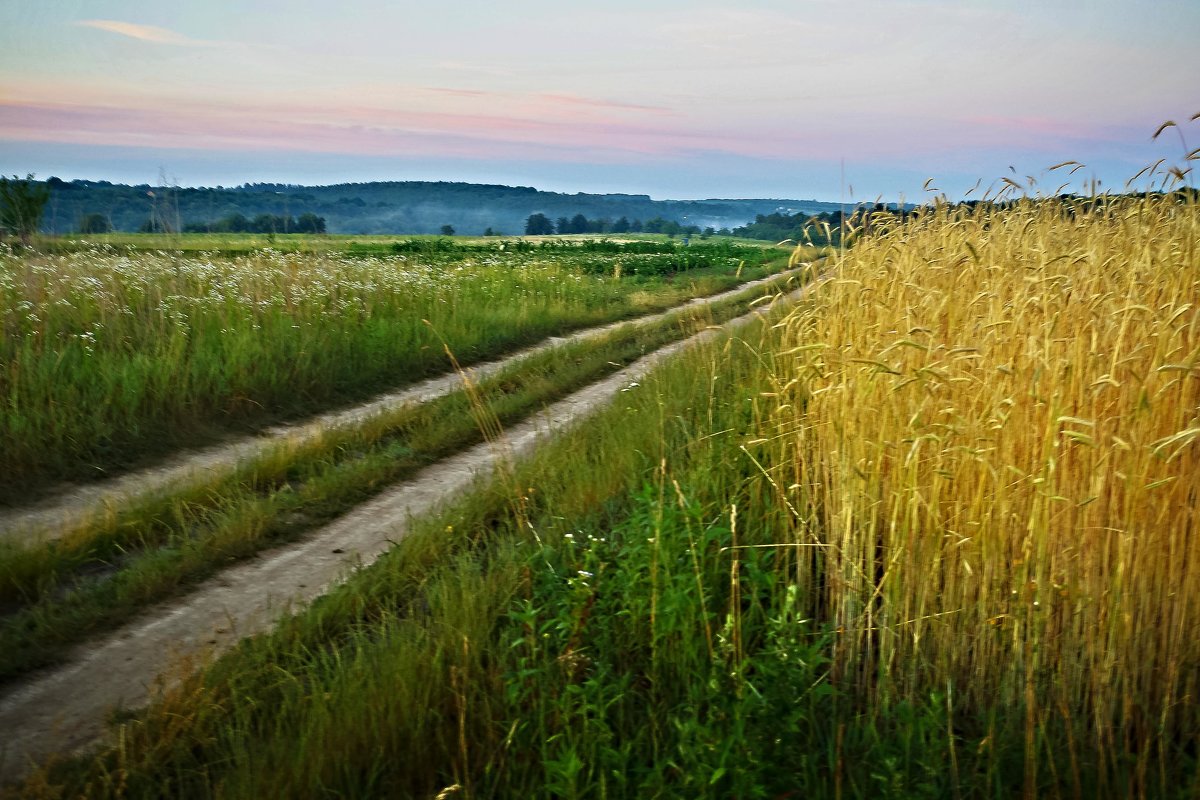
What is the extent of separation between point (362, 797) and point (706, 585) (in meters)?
1.82

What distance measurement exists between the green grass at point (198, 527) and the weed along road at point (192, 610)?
0.16m

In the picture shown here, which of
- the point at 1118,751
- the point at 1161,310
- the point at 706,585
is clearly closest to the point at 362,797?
the point at 706,585

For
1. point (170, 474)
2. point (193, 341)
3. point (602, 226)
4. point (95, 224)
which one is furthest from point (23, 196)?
point (602, 226)

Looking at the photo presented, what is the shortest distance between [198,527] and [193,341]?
4293mm

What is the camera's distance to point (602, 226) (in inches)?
3723

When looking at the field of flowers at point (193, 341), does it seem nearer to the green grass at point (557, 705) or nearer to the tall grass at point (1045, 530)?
the green grass at point (557, 705)

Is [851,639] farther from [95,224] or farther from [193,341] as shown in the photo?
[95,224]

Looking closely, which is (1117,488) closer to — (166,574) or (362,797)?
(362,797)

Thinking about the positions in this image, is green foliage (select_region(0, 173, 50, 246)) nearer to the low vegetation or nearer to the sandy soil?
the sandy soil

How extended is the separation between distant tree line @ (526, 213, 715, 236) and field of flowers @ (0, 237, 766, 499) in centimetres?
6484

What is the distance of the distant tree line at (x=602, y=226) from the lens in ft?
263

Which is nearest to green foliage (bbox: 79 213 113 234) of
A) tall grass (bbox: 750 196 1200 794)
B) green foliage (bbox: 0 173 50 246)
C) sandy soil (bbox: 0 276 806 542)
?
sandy soil (bbox: 0 276 806 542)

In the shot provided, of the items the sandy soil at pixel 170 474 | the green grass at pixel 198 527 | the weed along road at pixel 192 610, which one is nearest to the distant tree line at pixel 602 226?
the sandy soil at pixel 170 474

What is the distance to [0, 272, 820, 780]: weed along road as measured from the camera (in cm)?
347
